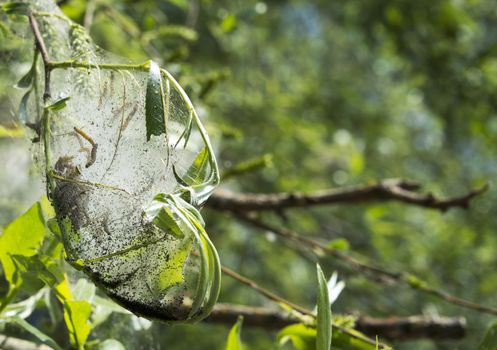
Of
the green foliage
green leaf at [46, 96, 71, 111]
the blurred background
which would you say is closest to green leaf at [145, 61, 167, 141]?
the green foliage

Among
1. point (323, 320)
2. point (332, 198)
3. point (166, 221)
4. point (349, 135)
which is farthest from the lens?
point (349, 135)

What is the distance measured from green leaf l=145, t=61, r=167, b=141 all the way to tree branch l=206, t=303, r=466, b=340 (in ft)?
2.25

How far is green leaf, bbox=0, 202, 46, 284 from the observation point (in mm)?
813

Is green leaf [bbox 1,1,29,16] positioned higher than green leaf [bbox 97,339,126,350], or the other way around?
green leaf [bbox 1,1,29,16]

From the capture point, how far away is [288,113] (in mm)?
3363

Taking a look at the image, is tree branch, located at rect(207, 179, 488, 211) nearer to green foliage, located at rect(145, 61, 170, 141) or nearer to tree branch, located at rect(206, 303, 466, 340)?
tree branch, located at rect(206, 303, 466, 340)

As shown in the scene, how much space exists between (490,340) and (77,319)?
0.51m

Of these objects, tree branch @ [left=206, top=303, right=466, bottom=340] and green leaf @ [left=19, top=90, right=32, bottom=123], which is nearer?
green leaf @ [left=19, top=90, right=32, bottom=123]

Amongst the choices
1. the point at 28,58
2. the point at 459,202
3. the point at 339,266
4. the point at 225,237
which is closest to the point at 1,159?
the point at 28,58

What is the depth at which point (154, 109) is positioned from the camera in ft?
2.34

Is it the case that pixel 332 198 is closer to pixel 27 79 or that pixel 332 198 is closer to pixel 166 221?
pixel 27 79

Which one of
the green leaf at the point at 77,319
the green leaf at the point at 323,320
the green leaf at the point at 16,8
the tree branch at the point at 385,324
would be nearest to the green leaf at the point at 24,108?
the green leaf at the point at 16,8

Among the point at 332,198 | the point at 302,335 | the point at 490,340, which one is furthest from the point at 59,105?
the point at 332,198

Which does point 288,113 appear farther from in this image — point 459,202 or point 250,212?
point 459,202
